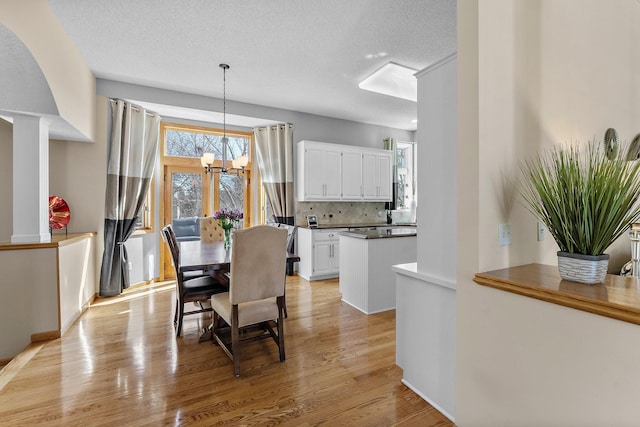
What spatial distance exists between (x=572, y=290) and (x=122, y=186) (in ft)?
15.3

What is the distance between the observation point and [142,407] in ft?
5.87

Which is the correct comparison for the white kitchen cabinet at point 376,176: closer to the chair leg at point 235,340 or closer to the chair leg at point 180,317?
the chair leg at point 180,317

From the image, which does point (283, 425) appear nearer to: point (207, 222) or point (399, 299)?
point (399, 299)

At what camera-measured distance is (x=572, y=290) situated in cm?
104

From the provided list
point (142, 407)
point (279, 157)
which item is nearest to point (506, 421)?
point (142, 407)

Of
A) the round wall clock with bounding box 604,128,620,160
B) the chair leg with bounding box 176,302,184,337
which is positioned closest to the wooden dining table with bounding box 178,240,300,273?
the chair leg with bounding box 176,302,184,337

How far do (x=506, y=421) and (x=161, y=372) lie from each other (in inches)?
86.7

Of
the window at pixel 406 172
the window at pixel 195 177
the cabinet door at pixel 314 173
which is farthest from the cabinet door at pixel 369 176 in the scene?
the window at pixel 195 177

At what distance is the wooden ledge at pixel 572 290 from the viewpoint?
Answer: 90 centimetres

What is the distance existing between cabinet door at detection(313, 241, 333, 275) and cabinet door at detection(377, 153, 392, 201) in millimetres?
1722

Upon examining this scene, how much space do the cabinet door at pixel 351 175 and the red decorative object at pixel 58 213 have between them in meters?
4.03

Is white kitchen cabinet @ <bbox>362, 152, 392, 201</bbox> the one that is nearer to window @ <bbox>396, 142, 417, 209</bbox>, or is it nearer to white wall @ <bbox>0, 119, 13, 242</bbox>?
window @ <bbox>396, 142, 417, 209</bbox>

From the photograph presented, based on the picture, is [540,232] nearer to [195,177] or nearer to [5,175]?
[195,177]

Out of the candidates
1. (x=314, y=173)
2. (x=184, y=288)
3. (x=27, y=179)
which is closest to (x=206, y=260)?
(x=184, y=288)
